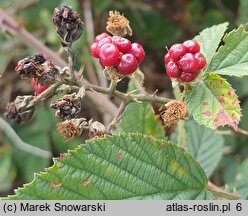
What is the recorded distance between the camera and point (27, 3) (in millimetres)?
3336

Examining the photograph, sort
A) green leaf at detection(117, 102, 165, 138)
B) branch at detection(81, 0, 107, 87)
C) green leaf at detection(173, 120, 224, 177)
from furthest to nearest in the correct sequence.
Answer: branch at detection(81, 0, 107, 87) → green leaf at detection(173, 120, 224, 177) → green leaf at detection(117, 102, 165, 138)

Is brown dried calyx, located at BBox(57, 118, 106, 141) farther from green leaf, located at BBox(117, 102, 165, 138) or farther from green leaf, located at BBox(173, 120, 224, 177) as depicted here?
green leaf, located at BBox(173, 120, 224, 177)

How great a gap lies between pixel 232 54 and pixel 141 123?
1.87 feet

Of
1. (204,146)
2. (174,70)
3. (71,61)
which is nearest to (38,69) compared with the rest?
(71,61)

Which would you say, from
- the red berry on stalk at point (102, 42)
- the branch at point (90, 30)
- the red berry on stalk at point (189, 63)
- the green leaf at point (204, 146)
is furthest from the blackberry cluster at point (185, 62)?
the branch at point (90, 30)

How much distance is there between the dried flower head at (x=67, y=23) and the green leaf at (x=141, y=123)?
60 centimetres

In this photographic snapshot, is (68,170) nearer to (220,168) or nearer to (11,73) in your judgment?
(220,168)

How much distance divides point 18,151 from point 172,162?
1.72 m

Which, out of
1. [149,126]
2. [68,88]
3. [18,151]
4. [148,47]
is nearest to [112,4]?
[148,47]

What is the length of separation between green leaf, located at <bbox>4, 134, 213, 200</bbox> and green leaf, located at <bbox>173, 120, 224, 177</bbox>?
22.3 inches

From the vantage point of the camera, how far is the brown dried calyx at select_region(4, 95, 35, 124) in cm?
173

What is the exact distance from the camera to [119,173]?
1.74 meters

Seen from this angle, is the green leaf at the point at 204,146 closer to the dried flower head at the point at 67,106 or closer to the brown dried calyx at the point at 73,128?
the brown dried calyx at the point at 73,128

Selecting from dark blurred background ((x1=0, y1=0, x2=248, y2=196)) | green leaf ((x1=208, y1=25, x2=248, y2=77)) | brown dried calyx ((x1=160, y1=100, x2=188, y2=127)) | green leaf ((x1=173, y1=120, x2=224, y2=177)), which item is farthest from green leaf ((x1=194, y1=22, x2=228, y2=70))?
dark blurred background ((x1=0, y1=0, x2=248, y2=196))
